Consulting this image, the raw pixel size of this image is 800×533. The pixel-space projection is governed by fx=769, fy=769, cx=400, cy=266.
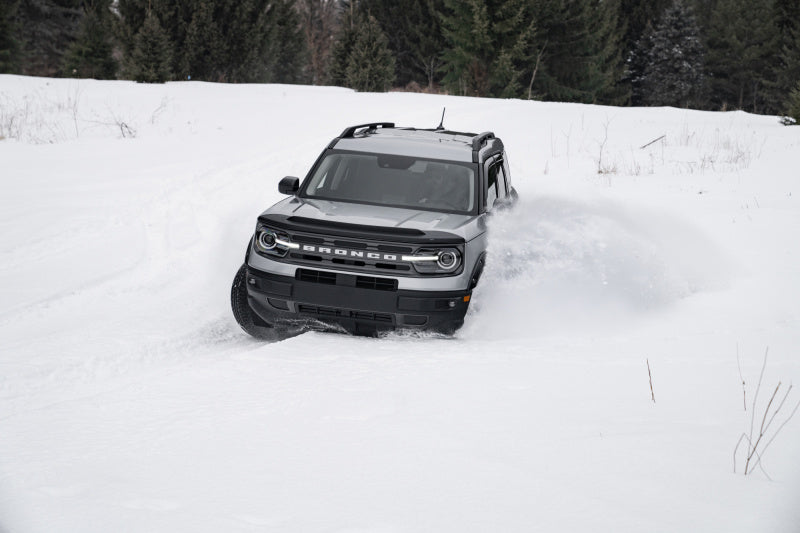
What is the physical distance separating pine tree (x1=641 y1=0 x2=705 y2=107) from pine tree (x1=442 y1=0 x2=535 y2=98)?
48.6 ft

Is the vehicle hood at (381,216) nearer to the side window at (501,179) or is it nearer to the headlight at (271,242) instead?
the headlight at (271,242)

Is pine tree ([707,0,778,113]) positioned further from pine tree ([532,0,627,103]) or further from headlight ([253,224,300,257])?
headlight ([253,224,300,257])

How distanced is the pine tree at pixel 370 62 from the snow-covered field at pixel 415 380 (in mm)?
24654

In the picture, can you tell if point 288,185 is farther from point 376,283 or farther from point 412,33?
point 412,33

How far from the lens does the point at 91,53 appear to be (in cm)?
3741

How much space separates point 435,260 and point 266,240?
4.50ft

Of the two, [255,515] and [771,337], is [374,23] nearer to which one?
[771,337]

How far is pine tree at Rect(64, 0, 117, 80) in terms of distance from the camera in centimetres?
3672

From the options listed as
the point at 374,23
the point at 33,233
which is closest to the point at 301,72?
the point at 374,23

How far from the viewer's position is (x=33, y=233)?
9.48 metres

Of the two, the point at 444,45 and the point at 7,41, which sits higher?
the point at 444,45

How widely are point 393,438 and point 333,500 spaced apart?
726mm

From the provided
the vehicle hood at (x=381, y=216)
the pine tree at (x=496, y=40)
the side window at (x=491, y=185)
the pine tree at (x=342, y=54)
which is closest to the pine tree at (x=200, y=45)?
the pine tree at (x=342, y=54)

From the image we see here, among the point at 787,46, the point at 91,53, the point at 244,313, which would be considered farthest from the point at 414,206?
the point at 787,46
